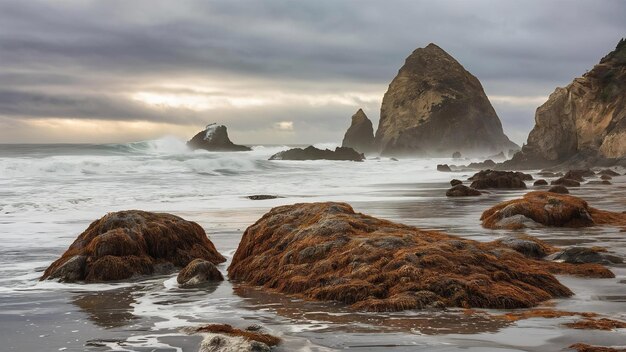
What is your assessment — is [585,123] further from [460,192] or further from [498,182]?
[460,192]

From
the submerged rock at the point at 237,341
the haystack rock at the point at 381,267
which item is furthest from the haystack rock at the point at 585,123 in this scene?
the submerged rock at the point at 237,341

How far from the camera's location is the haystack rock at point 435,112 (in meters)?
152

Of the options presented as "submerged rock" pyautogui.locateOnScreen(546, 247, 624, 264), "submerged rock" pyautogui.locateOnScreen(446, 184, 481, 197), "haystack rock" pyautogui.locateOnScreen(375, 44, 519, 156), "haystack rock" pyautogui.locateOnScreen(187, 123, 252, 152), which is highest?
"haystack rock" pyautogui.locateOnScreen(375, 44, 519, 156)

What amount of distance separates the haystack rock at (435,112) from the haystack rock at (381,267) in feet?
454

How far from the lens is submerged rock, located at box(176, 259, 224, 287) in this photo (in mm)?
10102

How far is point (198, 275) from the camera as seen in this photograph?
401 inches

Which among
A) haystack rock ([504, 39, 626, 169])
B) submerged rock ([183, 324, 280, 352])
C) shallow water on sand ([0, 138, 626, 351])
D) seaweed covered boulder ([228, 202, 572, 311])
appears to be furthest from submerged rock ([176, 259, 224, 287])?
haystack rock ([504, 39, 626, 169])

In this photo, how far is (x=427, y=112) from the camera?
154875mm

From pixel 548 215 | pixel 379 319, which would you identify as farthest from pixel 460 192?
pixel 379 319

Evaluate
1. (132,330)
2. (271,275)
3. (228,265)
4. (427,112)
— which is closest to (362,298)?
(271,275)

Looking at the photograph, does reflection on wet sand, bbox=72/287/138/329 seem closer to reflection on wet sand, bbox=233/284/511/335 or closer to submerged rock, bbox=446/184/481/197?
reflection on wet sand, bbox=233/284/511/335

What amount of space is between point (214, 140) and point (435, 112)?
56653 mm

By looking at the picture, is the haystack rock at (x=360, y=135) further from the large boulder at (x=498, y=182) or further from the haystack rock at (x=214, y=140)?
the large boulder at (x=498, y=182)

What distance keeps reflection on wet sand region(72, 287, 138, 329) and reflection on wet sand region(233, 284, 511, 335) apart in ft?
4.78
